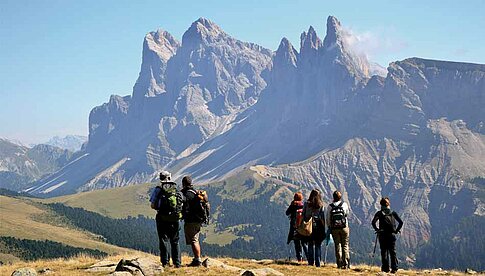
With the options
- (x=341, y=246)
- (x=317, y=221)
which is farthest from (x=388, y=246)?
(x=317, y=221)

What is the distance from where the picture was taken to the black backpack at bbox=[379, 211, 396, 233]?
24406 millimetres

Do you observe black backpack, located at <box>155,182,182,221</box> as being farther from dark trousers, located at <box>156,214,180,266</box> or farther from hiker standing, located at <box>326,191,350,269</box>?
hiker standing, located at <box>326,191,350,269</box>

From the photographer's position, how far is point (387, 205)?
81.3 ft

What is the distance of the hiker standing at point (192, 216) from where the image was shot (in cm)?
2300

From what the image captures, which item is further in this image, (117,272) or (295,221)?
(295,221)

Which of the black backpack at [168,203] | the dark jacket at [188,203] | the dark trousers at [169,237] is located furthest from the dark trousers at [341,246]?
the black backpack at [168,203]

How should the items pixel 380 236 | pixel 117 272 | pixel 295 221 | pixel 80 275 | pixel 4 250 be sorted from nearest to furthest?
pixel 117 272
pixel 80 275
pixel 380 236
pixel 295 221
pixel 4 250

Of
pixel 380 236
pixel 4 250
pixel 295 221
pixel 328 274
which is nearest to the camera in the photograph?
pixel 328 274

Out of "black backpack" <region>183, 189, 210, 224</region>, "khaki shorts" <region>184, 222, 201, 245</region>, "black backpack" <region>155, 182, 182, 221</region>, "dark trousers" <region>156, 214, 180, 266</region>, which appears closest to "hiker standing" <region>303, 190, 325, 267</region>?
"black backpack" <region>183, 189, 210, 224</region>

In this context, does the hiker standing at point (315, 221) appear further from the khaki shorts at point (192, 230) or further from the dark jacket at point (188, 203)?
the dark jacket at point (188, 203)

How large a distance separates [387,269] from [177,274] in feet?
38.4

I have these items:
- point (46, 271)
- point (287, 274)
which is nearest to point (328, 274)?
point (287, 274)

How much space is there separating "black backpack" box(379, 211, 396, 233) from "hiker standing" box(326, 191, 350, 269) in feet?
5.93

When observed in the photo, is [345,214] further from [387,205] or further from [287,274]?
A: [287,274]
